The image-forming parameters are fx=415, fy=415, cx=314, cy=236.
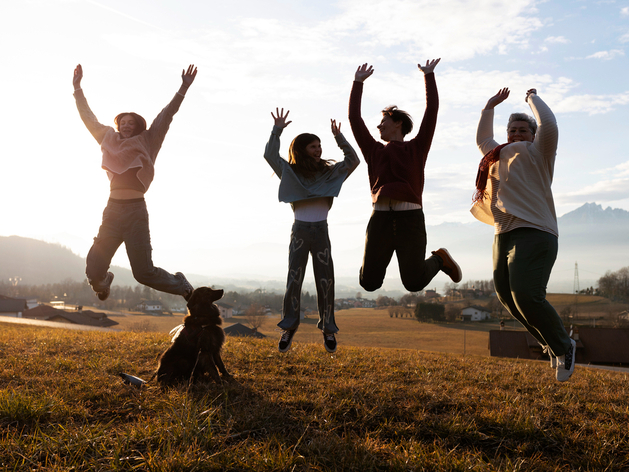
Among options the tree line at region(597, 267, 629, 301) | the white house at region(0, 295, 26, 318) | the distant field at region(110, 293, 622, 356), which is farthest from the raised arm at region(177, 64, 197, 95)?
the tree line at region(597, 267, 629, 301)

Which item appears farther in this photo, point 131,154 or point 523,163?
point 131,154

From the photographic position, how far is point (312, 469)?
2816 millimetres

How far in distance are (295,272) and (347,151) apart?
1906mm

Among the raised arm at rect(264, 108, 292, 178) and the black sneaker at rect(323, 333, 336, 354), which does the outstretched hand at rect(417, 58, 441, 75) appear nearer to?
the raised arm at rect(264, 108, 292, 178)

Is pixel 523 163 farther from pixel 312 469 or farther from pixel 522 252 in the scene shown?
pixel 312 469

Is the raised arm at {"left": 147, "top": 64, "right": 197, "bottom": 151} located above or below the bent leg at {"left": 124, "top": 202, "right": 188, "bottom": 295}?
above

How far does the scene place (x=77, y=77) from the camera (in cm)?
655

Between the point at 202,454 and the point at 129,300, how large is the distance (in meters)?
151

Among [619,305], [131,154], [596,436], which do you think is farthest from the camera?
[619,305]

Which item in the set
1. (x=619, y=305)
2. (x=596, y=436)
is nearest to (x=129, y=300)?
(x=619, y=305)

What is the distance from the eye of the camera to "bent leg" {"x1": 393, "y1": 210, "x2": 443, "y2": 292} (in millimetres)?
5363

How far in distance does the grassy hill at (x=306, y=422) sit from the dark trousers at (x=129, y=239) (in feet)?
4.43

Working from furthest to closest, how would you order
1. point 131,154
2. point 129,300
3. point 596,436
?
point 129,300 → point 131,154 → point 596,436

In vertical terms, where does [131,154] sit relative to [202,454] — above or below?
above
